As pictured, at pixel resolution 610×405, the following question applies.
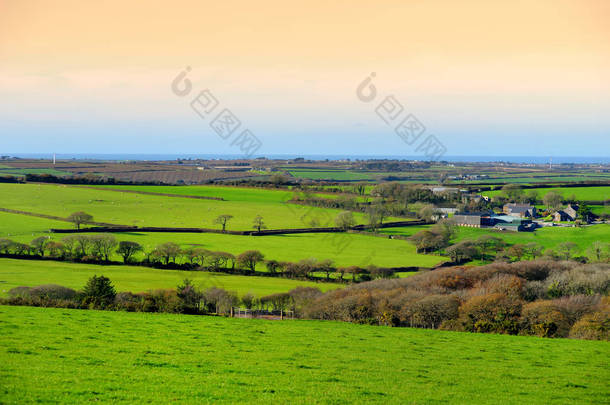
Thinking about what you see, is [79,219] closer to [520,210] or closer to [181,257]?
[181,257]

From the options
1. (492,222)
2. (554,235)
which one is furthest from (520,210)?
(554,235)

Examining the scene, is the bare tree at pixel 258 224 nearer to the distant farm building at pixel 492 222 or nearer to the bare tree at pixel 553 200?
the distant farm building at pixel 492 222

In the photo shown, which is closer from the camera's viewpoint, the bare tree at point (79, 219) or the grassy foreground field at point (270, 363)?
the grassy foreground field at point (270, 363)

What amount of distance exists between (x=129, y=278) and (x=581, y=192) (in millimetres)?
121649

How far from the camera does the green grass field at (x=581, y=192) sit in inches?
4949

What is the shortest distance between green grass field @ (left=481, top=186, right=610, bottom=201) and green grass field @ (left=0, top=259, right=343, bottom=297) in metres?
100

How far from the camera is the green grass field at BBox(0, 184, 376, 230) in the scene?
81125 mm

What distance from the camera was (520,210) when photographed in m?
113

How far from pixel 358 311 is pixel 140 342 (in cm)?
1397

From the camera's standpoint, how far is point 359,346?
66.5 ft

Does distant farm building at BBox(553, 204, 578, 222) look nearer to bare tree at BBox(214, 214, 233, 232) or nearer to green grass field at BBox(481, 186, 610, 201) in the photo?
green grass field at BBox(481, 186, 610, 201)

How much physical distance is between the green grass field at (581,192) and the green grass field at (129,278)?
100 meters

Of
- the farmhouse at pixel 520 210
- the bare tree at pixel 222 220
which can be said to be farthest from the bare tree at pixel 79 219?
the farmhouse at pixel 520 210

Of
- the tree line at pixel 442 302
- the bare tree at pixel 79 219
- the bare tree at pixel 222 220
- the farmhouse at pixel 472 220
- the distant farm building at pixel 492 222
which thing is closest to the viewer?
the tree line at pixel 442 302
